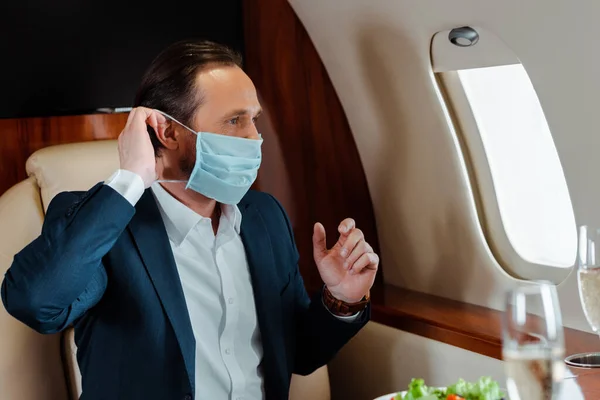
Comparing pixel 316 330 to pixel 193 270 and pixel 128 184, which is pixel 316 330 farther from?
pixel 128 184

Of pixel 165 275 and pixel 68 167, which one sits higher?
pixel 68 167

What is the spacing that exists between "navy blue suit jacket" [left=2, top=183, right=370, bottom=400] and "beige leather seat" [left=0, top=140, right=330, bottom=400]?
0.81 ft

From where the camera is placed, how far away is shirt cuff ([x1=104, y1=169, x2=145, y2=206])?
173cm

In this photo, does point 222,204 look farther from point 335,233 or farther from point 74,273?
point 335,233

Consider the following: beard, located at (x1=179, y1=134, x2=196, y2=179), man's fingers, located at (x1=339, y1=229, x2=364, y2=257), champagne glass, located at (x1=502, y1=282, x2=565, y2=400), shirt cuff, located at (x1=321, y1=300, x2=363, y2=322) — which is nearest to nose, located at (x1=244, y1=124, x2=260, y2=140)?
beard, located at (x1=179, y1=134, x2=196, y2=179)

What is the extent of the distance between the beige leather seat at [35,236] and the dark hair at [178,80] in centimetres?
29

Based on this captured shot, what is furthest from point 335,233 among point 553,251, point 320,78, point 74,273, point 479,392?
point 479,392

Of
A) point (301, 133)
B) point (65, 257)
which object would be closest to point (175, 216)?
point (65, 257)

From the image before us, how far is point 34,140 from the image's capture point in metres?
2.47

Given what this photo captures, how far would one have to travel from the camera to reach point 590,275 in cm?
173

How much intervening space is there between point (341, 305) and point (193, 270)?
0.36 m

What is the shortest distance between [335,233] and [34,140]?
3.50 ft

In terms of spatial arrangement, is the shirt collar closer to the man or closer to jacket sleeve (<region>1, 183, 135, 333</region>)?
the man

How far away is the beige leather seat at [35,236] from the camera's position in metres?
2.10
